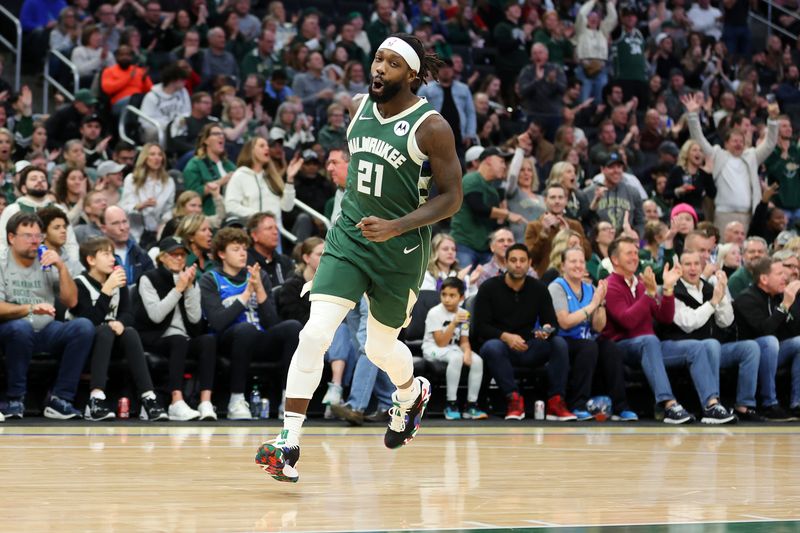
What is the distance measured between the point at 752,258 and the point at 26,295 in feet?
20.0

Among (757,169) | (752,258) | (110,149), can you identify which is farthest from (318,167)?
(757,169)

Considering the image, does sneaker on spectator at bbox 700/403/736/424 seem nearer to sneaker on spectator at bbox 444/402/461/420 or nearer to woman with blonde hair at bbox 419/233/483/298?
sneaker on spectator at bbox 444/402/461/420

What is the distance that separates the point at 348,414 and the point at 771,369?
377 cm

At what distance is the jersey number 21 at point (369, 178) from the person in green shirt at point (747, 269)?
6291 millimetres

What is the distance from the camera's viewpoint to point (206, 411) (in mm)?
8898

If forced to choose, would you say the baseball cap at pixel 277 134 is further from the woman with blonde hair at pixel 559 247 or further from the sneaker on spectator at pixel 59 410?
the sneaker on spectator at pixel 59 410

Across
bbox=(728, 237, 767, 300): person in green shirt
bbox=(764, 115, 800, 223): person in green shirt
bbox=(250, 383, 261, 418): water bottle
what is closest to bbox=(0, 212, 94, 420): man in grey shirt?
bbox=(250, 383, 261, 418): water bottle

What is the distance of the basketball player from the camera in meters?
5.40

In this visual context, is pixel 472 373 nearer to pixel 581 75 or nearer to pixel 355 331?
pixel 355 331

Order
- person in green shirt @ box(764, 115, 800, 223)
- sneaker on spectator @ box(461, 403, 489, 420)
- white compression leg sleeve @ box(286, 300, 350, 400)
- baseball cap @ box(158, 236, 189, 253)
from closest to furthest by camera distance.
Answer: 1. white compression leg sleeve @ box(286, 300, 350, 400)
2. baseball cap @ box(158, 236, 189, 253)
3. sneaker on spectator @ box(461, 403, 489, 420)
4. person in green shirt @ box(764, 115, 800, 223)

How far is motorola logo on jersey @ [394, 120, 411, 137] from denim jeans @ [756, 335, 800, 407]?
586cm

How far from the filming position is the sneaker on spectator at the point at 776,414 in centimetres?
1031

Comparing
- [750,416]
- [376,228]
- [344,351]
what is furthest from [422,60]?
[750,416]

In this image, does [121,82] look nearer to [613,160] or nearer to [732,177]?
[613,160]
